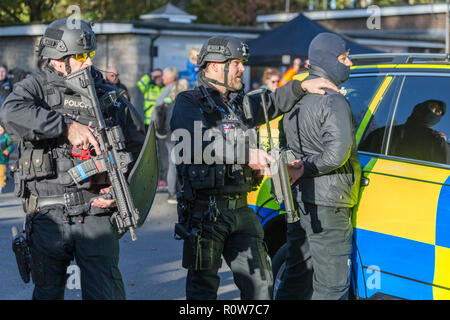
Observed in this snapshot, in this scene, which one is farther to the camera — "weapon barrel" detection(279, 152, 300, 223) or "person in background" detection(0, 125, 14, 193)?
"person in background" detection(0, 125, 14, 193)

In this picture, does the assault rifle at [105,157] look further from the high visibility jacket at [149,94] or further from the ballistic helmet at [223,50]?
the high visibility jacket at [149,94]

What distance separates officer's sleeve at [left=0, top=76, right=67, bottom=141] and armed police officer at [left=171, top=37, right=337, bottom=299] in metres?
0.78

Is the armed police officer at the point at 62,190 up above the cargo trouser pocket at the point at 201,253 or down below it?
above

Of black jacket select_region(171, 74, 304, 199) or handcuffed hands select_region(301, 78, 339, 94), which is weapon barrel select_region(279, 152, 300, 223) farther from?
handcuffed hands select_region(301, 78, 339, 94)

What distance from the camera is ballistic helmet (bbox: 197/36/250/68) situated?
4035 millimetres

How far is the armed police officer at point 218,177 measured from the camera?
3891 mm

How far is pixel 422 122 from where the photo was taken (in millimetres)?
4406

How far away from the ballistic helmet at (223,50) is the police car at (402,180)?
113 cm

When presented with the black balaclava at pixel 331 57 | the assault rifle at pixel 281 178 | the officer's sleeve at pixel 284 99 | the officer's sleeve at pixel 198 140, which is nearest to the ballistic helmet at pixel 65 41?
the officer's sleeve at pixel 198 140

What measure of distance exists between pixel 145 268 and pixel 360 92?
2.88 metres

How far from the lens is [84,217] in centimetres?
370

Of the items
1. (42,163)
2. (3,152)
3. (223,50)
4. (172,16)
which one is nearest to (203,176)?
(223,50)

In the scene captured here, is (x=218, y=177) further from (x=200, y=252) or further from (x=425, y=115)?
(x=425, y=115)

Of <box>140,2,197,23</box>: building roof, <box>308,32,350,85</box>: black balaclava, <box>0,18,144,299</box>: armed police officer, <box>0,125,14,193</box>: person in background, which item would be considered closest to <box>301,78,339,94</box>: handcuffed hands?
<box>308,32,350,85</box>: black balaclava
